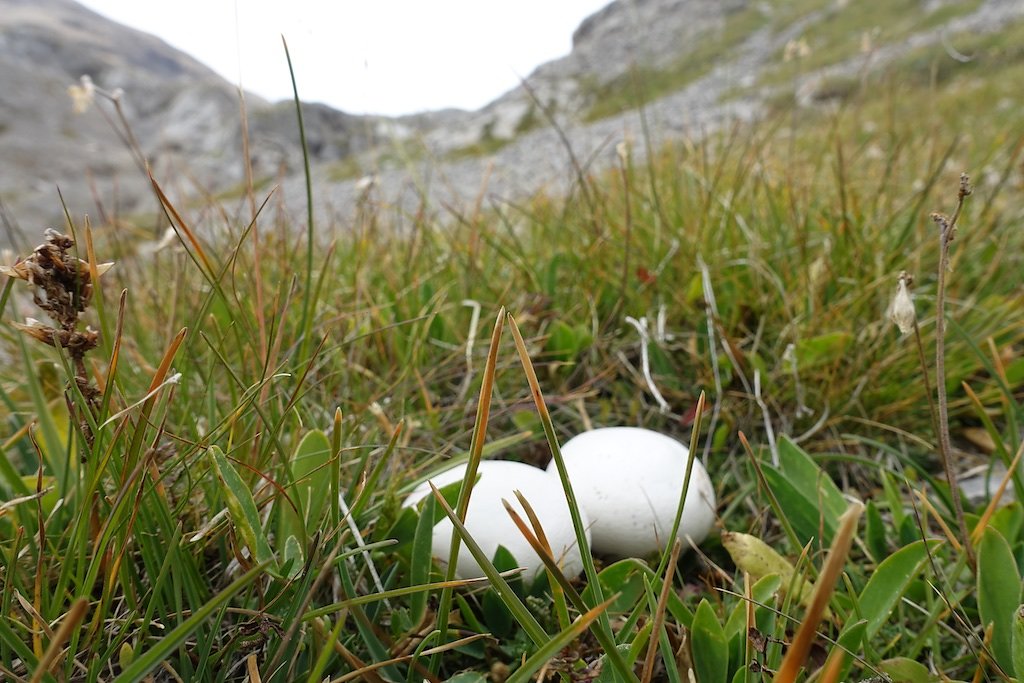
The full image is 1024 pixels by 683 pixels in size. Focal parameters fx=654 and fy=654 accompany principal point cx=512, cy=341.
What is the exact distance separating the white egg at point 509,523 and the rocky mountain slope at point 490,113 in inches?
31.2

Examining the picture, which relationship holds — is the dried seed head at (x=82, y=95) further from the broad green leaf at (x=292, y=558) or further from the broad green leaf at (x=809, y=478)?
the broad green leaf at (x=809, y=478)

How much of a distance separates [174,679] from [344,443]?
0.44 m

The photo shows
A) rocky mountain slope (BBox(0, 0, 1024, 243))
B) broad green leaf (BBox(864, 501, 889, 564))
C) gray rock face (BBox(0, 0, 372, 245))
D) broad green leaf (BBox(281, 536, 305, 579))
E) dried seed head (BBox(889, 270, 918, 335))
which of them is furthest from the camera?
gray rock face (BBox(0, 0, 372, 245))

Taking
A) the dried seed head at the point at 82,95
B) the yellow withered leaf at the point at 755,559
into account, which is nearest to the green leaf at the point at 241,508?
the yellow withered leaf at the point at 755,559

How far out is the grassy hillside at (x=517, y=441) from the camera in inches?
27.2

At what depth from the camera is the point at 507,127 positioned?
52.0 ft

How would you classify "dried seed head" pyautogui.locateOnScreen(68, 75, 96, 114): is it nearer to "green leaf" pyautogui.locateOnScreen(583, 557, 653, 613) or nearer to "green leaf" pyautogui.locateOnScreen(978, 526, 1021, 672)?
"green leaf" pyautogui.locateOnScreen(583, 557, 653, 613)

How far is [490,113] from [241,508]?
22.0 metres

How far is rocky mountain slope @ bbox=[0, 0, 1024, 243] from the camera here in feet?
9.09

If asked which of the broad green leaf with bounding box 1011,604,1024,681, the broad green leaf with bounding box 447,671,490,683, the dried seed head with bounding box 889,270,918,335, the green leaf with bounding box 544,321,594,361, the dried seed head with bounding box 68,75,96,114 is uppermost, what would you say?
the dried seed head with bounding box 68,75,96,114

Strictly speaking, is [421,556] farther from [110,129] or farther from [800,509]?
[110,129]

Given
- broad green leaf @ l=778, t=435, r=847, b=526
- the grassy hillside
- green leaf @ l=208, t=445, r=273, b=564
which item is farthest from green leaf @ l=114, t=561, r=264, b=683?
broad green leaf @ l=778, t=435, r=847, b=526

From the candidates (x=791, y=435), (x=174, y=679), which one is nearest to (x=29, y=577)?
(x=174, y=679)

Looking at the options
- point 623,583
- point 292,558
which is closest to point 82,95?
point 292,558
